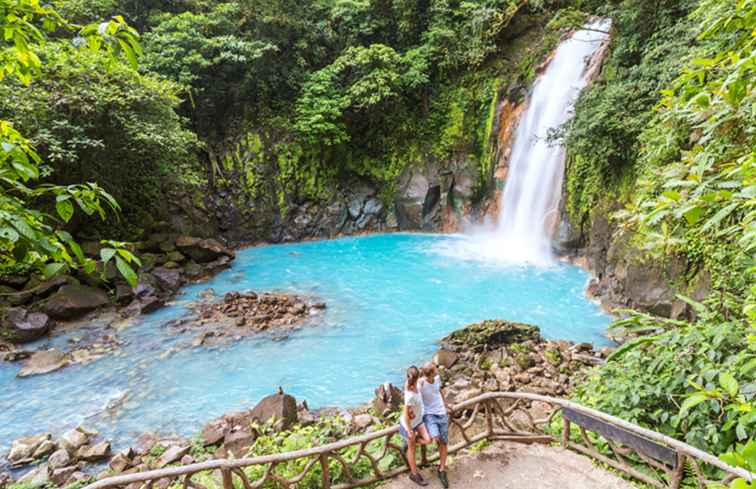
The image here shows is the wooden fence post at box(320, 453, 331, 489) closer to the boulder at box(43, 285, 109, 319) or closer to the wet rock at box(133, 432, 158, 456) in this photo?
the wet rock at box(133, 432, 158, 456)

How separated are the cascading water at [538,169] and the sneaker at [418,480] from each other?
421 inches

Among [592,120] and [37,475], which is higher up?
[592,120]

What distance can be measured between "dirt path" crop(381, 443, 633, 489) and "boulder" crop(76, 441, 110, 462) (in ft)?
14.5

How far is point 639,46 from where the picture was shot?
9602mm

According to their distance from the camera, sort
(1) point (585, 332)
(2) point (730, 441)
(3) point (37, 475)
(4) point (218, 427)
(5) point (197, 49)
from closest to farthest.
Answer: (2) point (730, 441), (3) point (37, 475), (4) point (218, 427), (1) point (585, 332), (5) point (197, 49)

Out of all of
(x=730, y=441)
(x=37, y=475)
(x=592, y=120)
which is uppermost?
(x=592, y=120)

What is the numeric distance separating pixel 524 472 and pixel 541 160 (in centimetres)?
1230

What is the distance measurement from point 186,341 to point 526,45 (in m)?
16.2

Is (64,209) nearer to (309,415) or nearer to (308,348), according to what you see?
(309,415)

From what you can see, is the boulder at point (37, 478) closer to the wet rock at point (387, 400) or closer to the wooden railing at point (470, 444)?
the wooden railing at point (470, 444)

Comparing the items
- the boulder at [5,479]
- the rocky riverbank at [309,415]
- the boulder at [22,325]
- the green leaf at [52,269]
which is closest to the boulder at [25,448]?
the rocky riverbank at [309,415]

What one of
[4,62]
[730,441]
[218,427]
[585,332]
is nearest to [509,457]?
[730,441]

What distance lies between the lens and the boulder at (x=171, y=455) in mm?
5389

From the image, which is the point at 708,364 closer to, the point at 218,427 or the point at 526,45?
the point at 218,427
